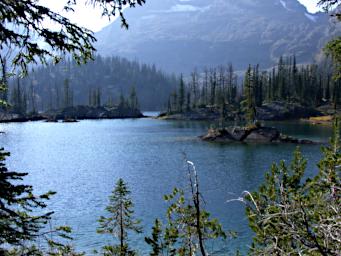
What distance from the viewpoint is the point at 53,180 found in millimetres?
46844

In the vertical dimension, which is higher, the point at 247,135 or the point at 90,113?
the point at 90,113

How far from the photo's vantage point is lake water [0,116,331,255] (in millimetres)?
30141

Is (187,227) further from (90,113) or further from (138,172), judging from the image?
(90,113)

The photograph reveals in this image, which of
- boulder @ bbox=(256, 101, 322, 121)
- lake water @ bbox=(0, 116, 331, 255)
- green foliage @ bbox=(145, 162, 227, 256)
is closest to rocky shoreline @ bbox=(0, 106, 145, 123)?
boulder @ bbox=(256, 101, 322, 121)

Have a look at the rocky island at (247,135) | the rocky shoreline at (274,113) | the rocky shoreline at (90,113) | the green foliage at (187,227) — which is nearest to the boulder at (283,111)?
the rocky shoreline at (274,113)

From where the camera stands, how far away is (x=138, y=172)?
169 ft

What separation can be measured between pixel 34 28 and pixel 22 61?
833 mm

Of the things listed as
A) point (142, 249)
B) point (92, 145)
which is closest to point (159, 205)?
point (142, 249)

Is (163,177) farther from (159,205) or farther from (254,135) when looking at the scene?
(254,135)

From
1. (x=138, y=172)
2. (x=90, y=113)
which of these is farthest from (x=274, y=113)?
(x=138, y=172)

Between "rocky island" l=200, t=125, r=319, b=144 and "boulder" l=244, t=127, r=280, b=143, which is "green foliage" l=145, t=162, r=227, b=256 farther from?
"boulder" l=244, t=127, r=280, b=143

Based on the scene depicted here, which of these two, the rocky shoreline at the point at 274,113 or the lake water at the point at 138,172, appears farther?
the rocky shoreline at the point at 274,113

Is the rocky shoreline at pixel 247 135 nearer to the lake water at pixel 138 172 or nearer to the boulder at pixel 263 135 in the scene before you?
the boulder at pixel 263 135

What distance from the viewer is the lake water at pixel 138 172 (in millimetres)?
30141
